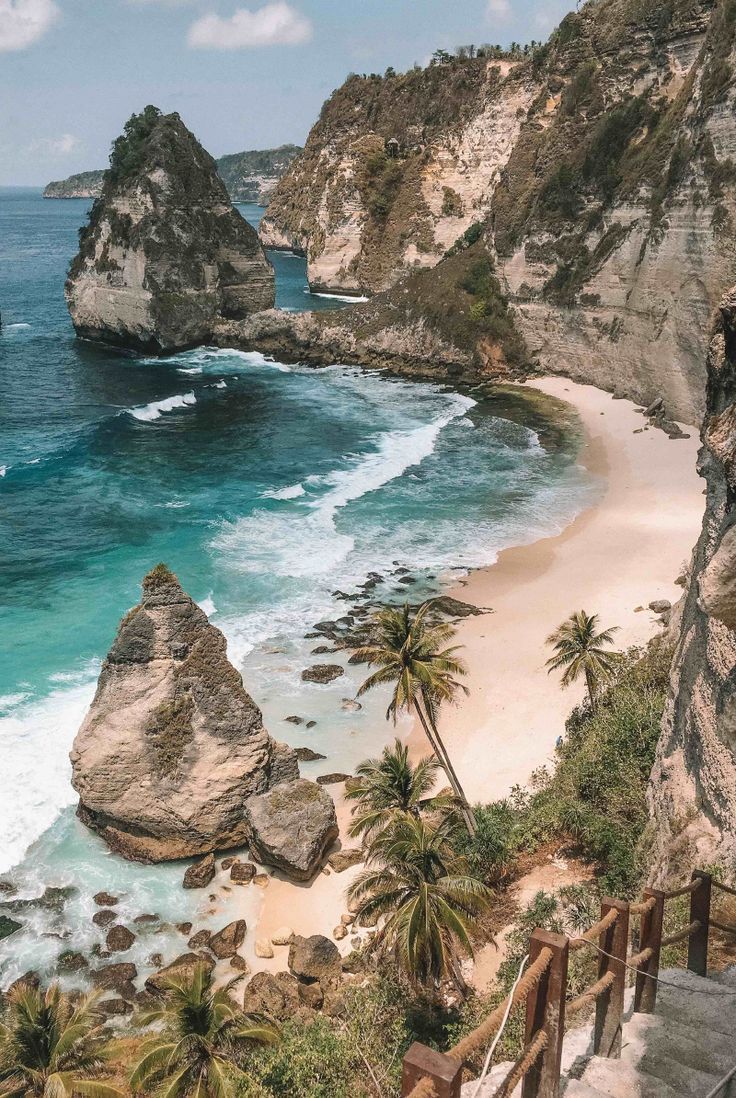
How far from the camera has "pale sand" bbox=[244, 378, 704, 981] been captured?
24.2 metres

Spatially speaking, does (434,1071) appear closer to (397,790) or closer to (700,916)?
(700,916)

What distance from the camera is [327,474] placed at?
5866 cm

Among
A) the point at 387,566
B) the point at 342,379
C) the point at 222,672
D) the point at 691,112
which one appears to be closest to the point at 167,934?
the point at 222,672

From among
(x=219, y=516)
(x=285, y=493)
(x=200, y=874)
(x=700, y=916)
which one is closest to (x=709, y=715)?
(x=700, y=916)

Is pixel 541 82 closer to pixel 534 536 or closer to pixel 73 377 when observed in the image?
pixel 73 377

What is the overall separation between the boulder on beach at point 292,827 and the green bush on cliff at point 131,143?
81.8 m

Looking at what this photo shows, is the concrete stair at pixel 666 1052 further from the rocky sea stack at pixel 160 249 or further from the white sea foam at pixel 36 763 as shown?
the rocky sea stack at pixel 160 249

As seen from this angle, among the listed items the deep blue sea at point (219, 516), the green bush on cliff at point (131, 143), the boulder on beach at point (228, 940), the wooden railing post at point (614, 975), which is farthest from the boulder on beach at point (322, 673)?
the green bush on cliff at point (131, 143)

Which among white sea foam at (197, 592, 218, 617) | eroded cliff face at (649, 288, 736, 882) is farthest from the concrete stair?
white sea foam at (197, 592, 218, 617)

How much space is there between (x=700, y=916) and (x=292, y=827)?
16226 millimetres

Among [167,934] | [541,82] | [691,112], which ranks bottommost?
[167,934]

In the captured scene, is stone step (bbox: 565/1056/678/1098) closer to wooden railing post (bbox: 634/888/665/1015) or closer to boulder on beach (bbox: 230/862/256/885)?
wooden railing post (bbox: 634/888/665/1015)

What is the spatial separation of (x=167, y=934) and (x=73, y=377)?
69.9 m

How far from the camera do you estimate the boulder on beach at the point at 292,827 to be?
23.8 metres
